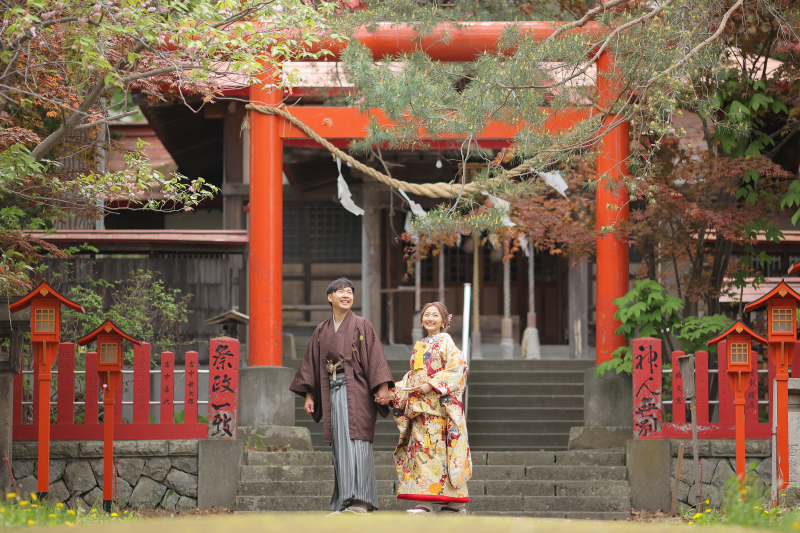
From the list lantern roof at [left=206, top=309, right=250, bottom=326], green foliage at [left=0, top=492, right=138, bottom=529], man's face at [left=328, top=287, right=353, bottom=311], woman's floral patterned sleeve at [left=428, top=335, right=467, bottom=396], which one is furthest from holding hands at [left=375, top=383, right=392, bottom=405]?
lantern roof at [left=206, top=309, right=250, bottom=326]

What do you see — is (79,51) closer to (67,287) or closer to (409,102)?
(409,102)

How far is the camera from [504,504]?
790 cm

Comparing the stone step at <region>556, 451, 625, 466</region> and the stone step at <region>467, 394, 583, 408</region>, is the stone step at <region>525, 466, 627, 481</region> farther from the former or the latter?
the stone step at <region>467, 394, 583, 408</region>

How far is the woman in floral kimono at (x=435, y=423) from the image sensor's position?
21.2 ft

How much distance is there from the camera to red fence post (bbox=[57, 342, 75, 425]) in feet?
27.2

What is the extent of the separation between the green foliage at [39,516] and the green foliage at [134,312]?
9.29 feet

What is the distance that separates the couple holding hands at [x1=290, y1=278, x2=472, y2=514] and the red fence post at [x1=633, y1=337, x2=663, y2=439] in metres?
2.55

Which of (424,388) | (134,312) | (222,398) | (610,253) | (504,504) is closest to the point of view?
(424,388)

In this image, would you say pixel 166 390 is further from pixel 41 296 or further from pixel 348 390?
pixel 348 390

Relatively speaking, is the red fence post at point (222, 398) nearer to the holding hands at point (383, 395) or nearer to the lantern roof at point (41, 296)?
the lantern roof at point (41, 296)

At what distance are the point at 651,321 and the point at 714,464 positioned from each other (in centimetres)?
162

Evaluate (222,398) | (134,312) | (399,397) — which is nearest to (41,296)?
(222,398)

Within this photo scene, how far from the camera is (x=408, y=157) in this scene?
1334cm

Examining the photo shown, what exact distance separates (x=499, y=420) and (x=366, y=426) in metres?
4.33
